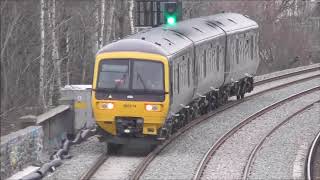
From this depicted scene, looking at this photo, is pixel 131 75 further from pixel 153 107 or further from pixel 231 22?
pixel 231 22

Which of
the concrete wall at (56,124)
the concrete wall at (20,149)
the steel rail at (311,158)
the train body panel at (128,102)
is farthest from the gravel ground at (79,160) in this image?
the steel rail at (311,158)

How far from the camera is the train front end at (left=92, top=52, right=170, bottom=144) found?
16.7 m

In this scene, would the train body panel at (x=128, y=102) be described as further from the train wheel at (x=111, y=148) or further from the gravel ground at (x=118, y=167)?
the gravel ground at (x=118, y=167)

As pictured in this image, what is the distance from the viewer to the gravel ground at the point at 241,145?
15312 millimetres

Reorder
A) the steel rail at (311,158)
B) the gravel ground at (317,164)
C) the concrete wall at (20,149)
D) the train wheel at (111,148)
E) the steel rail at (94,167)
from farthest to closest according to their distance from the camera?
the train wheel at (111,148) → the gravel ground at (317,164) → the steel rail at (311,158) → the steel rail at (94,167) → the concrete wall at (20,149)

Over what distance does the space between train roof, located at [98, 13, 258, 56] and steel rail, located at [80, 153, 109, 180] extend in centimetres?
246

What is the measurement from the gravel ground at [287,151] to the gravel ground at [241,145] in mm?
336

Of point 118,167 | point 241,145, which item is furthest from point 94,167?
point 241,145

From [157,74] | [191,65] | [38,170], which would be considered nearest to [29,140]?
[38,170]

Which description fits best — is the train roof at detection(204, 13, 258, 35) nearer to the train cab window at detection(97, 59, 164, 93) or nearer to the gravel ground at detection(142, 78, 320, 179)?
the gravel ground at detection(142, 78, 320, 179)

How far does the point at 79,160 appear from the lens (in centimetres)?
1612

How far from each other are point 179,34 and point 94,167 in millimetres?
6340

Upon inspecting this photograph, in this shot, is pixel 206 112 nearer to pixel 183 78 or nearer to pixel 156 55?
pixel 183 78

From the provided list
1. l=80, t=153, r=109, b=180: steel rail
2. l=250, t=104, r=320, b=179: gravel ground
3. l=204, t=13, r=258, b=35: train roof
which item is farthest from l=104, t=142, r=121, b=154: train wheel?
l=204, t=13, r=258, b=35: train roof
